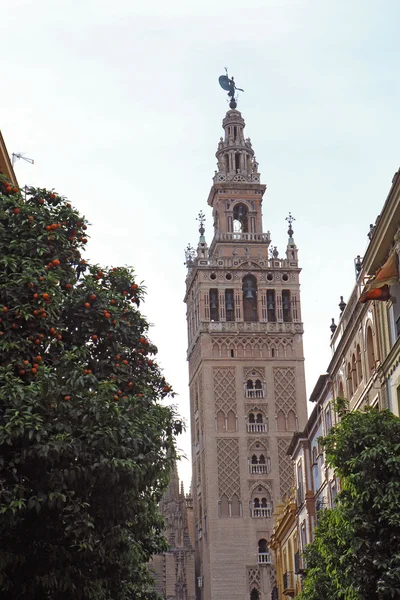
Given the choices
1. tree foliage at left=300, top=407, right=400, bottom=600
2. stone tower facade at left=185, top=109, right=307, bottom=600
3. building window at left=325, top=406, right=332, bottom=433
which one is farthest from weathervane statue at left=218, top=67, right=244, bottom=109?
tree foliage at left=300, top=407, right=400, bottom=600

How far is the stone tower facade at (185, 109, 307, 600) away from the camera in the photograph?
75.6 m

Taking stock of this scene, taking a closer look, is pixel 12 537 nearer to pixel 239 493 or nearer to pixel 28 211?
pixel 28 211

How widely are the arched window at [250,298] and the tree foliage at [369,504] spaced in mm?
58529

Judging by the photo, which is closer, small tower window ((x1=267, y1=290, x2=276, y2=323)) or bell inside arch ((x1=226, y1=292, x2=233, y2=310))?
bell inside arch ((x1=226, y1=292, x2=233, y2=310))

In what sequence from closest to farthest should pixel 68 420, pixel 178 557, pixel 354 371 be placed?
pixel 68 420 < pixel 354 371 < pixel 178 557

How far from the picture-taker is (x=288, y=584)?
57.8 m

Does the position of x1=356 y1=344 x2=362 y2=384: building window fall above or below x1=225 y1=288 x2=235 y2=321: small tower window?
below

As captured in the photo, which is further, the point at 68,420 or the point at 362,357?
the point at 362,357

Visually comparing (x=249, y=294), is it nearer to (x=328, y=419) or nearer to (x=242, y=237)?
(x=242, y=237)

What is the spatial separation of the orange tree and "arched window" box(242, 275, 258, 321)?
199 ft

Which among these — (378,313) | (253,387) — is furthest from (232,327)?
(378,313)

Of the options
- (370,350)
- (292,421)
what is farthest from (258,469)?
(370,350)

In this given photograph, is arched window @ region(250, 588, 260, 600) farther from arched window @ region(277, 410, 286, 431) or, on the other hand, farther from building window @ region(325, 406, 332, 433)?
building window @ region(325, 406, 332, 433)

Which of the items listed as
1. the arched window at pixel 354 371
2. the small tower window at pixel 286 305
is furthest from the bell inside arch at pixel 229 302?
the arched window at pixel 354 371
